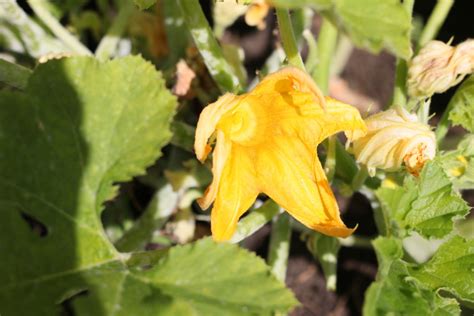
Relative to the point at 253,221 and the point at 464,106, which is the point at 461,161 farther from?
the point at 253,221

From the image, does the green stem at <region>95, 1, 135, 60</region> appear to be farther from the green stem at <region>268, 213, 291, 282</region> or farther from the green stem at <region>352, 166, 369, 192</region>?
the green stem at <region>352, 166, 369, 192</region>

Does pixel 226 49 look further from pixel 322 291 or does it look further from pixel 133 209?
pixel 322 291

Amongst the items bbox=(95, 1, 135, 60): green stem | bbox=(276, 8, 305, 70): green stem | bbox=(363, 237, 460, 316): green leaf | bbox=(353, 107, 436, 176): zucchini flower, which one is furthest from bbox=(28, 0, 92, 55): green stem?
bbox=(363, 237, 460, 316): green leaf

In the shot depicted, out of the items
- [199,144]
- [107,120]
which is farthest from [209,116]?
[107,120]

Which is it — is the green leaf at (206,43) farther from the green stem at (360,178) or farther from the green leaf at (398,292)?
the green leaf at (398,292)

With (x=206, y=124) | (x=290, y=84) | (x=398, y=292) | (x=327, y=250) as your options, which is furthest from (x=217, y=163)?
(x=327, y=250)

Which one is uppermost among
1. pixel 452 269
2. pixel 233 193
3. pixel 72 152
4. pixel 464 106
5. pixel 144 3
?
pixel 144 3

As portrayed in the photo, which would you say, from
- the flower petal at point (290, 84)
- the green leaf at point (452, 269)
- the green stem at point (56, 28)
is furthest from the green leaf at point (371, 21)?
the green stem at point (56, 28)
